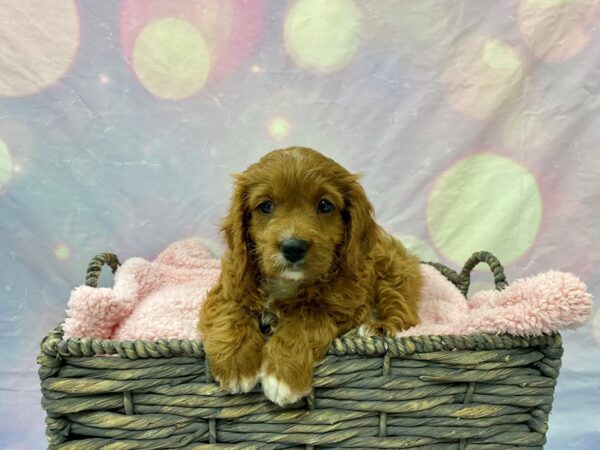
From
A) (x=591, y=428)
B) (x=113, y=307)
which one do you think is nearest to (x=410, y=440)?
(x=113, y=307)

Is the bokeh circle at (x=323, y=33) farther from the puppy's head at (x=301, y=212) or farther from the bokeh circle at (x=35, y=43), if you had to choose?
the bokeh circle at (x=35, y=43)

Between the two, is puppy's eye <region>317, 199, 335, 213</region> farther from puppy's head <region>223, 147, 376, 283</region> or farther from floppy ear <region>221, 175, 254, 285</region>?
floppy ear <region>221, 175, 254, 285</region>

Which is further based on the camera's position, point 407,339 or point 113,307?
point 113,307

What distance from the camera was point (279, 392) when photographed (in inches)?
70.0

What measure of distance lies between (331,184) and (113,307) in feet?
3.51

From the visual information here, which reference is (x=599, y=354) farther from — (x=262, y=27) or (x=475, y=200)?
(x=262, y=27)

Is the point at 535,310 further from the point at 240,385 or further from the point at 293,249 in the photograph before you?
the point at 240,385

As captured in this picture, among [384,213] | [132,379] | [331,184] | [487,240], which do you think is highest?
[384,213]

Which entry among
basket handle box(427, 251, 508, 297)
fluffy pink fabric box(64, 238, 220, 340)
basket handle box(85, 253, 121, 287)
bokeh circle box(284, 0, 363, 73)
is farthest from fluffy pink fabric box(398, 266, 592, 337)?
bokeh circle box(284, 0, 363, 73)

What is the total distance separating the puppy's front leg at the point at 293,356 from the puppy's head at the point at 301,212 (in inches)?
7.1

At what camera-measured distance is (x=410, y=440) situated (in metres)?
1.94

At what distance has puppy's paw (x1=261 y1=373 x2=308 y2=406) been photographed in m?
1.77

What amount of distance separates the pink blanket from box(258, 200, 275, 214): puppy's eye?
58 cm

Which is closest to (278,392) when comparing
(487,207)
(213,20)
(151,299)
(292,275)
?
(292,275)
